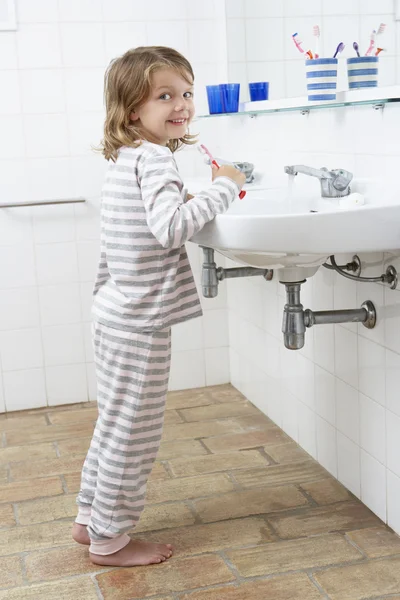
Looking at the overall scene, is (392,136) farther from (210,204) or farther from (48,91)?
(48,91)

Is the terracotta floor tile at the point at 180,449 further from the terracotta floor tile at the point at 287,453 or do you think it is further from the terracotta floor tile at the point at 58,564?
the terracotta floor tile at the point at 58,564

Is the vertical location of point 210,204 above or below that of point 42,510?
above

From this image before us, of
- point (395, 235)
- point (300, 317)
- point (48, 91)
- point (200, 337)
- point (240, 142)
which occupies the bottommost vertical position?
point (200, 337)

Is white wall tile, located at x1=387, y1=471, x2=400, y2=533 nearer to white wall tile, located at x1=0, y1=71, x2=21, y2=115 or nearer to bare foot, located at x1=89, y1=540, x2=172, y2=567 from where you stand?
bare foot, located at x1=89, y1=540, x2=172, y2=567

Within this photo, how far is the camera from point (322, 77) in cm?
212

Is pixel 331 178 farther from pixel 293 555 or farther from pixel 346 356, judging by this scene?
pixel 293 555

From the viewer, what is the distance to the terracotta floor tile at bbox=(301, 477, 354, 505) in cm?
227

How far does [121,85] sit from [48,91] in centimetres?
125

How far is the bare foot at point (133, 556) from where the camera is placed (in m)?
1.97

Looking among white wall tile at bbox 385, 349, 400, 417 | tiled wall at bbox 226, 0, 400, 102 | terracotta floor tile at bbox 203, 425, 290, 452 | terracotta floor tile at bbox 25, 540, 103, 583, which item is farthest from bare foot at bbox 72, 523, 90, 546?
tiled wall at bbox 226, 0, 400, 102

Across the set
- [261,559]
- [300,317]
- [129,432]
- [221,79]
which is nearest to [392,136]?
[300,317]

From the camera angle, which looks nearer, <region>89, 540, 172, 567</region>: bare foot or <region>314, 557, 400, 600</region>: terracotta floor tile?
<region>314, 557, 400, 600</region>: terracotta floor tile

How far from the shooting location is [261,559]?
197 centimetres

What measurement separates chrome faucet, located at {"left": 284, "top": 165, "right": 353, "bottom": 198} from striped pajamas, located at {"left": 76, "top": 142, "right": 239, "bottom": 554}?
8.8 inches
